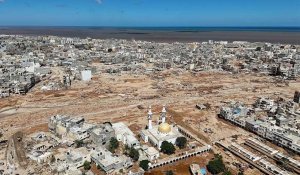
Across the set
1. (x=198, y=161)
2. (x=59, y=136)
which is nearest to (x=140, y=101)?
(x=59, y=136)

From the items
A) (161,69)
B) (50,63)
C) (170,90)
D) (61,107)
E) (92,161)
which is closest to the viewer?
(92,161)

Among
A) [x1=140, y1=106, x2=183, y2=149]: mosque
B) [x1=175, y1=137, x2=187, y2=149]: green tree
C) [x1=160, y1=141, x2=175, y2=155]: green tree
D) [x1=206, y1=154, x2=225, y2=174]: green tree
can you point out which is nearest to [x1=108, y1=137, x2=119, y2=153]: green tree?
[x1=140, y1=106, x2=183, y2=149]: mosque

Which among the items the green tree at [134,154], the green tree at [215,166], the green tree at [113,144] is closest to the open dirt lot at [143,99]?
the green tree at [113,144]

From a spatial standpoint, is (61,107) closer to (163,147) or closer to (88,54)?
(163,147)

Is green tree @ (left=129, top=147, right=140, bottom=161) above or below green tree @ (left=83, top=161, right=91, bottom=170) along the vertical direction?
above

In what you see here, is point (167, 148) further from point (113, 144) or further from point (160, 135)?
point (113, 144)

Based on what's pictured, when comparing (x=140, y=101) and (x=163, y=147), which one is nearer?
(x=163, y=147)

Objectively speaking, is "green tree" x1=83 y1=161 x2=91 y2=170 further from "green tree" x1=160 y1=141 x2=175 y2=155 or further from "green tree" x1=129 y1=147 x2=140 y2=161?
"green tree" x1=160 y1=141 x2=175 y2=155

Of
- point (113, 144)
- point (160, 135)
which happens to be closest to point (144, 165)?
point (113, 144)
